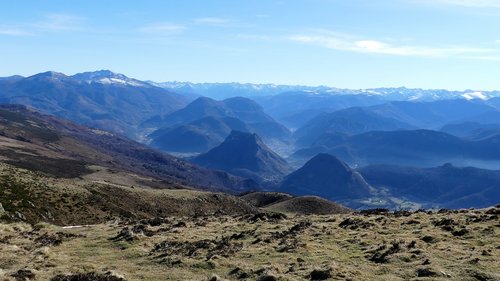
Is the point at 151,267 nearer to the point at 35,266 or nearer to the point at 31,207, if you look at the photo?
the point at 35,266

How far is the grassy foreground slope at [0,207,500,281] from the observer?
94.5ft

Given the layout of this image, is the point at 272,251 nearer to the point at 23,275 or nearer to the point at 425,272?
the point at 425,272

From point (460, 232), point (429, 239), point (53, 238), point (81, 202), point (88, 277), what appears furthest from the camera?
point (81, 202)

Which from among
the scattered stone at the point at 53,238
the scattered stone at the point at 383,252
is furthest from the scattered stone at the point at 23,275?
the scattered stone at the point at 383,252

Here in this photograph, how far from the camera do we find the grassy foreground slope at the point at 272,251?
28.8m

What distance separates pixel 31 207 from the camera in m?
71.6

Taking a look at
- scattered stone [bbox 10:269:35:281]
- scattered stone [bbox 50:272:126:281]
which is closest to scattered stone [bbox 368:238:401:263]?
scattered stone [bbox 50:272:126:281]

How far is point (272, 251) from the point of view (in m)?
35.9

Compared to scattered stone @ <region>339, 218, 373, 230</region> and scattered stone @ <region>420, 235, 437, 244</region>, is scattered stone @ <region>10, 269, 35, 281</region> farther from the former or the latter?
scattered stone @ <region>339, 218, 373, 230</region>

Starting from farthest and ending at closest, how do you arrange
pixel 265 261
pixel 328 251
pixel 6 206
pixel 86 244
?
pixel 6 206 → pixel 86 244 → pixel 328 251 → pixel 265 261

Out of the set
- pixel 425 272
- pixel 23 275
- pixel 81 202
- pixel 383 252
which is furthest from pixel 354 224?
pixel 81 202

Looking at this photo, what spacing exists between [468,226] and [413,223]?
20.1 ft

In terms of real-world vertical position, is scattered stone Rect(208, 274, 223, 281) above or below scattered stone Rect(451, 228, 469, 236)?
above

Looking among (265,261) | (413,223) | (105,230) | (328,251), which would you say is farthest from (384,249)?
(105,230)
